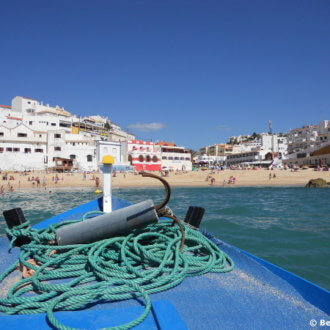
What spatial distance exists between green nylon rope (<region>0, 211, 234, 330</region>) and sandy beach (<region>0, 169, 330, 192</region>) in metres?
35.2

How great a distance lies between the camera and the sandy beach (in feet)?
126

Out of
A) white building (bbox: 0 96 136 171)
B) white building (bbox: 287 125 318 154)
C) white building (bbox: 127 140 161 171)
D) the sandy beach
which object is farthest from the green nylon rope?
white building (bbox: 287 125 318 154)

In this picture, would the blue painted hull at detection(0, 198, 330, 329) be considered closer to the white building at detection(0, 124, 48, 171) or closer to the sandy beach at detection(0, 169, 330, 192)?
the sandy beach at detection(0, 169, 330, 192)

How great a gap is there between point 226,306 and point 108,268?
4.35ft

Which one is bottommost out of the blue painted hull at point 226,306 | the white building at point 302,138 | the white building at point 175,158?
the blue painted hull at point 226,306

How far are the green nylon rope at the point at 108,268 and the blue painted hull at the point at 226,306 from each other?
0.10 meters

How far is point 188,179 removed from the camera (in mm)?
45406

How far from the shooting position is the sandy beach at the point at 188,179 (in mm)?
38378

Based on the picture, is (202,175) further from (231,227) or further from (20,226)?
(20,226)

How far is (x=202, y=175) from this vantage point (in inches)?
1870

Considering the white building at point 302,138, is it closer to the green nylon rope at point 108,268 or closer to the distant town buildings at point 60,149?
the distant town buildings at point 60,149

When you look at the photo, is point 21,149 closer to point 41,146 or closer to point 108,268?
point 41,146

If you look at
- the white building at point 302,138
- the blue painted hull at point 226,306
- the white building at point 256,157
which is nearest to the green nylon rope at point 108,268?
the blue painted hull at point 226,306

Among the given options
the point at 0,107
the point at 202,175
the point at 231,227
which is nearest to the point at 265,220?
the point at 231,227
